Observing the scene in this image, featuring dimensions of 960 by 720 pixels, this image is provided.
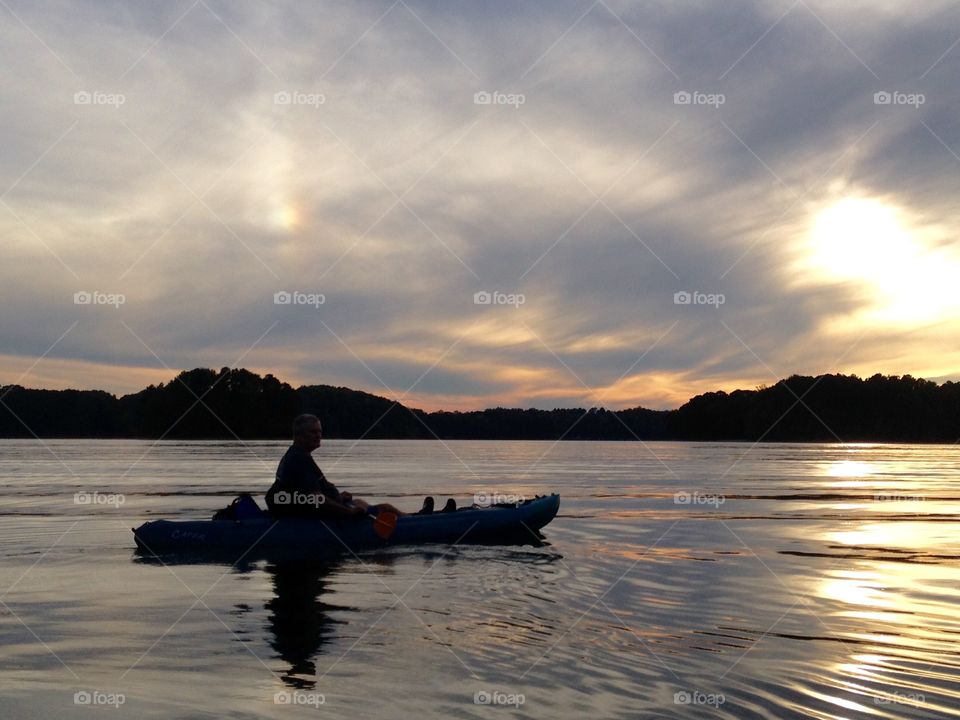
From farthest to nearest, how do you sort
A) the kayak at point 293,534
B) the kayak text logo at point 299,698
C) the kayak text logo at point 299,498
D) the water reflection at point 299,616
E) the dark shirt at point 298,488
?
the kayak at point 293,534
the kayak text logo at point 299,498
the dark shirt at point 298,488
the water reflection at point 299,616
the kayak text logo at point 299,698

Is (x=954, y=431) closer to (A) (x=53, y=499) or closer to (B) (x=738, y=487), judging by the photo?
(B) (x=738, y=487)

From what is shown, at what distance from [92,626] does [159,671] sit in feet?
7.78

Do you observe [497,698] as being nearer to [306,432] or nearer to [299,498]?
[306,432]

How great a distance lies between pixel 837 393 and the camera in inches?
5546

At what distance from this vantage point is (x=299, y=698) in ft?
23.0

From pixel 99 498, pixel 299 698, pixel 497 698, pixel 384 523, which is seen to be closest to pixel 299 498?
pixel 384 523

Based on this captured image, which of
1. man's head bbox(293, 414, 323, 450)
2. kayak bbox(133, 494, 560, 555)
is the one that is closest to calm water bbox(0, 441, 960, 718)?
kayak bbox(133, 494, 560, 555)

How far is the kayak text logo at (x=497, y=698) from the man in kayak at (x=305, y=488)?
8.20 meters

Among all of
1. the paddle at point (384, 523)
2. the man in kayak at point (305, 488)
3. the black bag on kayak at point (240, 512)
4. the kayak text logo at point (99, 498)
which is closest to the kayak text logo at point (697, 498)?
the paddle at point (384, 523)

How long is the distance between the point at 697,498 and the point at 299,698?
83.2 feet

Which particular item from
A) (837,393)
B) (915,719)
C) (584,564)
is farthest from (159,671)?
(837,393)

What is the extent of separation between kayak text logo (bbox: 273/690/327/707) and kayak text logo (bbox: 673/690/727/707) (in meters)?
2.67

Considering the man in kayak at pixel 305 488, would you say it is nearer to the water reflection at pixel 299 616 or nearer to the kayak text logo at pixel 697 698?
the water reflection at pixel 299 616

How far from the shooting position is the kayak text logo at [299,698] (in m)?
6.89
